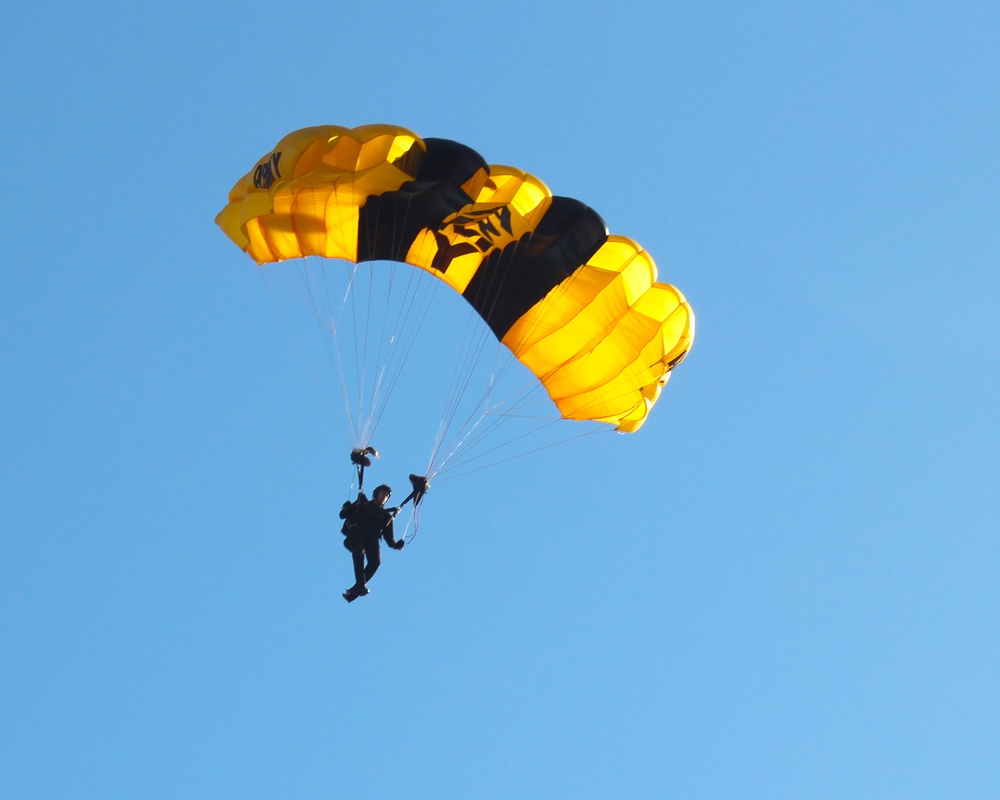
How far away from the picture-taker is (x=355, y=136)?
17.5 meters

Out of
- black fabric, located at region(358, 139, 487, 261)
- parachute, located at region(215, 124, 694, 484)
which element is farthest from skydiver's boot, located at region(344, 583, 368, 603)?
black fabric, located at region(358, 139, 487, 261)

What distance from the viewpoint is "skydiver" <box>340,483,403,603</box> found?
17703 millimetres

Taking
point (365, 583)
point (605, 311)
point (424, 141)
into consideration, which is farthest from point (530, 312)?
point (365, 583)

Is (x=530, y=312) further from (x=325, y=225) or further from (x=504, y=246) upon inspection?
(x=325, y=225)

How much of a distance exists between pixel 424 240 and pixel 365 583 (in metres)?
3.87

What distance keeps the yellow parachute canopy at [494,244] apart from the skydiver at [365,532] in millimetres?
2610

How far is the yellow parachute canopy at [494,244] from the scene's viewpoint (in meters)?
17.5

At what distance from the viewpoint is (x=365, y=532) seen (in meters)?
17.7

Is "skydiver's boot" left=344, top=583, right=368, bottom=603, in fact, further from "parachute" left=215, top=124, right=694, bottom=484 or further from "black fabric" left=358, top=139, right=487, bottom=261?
"black fabric" left=358, top=139, right=487, bottom=261

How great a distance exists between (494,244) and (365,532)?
11.3 feet

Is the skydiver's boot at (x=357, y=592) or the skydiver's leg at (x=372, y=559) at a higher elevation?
the skydiver's leg at (x=372, y=559)

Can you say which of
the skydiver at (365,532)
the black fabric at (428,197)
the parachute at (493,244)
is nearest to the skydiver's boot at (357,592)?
the skydiver at (365,532)

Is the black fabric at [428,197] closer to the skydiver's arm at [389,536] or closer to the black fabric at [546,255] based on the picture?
the black fabric at [546,255]

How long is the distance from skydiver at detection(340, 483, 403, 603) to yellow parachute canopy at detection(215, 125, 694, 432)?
2.61 meters
